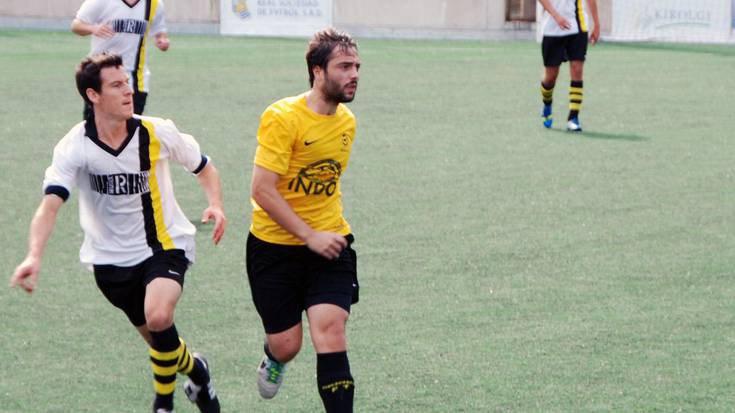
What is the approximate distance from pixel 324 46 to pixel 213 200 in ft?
→ 3.30

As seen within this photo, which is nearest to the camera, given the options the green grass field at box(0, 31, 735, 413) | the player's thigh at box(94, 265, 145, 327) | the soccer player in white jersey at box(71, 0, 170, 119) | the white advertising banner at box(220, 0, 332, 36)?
the player's thigh at box(94, 265, 145, 327)

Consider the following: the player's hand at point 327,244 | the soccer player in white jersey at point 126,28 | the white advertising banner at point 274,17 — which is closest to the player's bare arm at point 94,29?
the soccer player in white jersey at point 126,28

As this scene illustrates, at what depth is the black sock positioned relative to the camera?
6.37 meters

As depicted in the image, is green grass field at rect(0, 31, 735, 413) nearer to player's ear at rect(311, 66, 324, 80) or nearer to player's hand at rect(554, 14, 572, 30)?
player's hand at rect(554, 14, 572, 30)

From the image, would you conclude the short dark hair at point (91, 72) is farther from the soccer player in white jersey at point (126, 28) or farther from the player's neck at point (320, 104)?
the soccer player in white jersey at point (126, 28)

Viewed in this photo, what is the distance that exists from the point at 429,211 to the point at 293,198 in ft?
17.7

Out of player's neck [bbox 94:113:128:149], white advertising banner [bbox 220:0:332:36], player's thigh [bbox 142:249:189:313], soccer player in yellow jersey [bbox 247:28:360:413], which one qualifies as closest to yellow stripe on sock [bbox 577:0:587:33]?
soccer player in yellow jersey [bbox 247:28:360:413]

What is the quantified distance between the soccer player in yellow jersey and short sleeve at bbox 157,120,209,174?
425mm

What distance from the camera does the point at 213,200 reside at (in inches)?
276

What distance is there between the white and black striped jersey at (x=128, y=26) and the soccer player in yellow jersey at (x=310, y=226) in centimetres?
561

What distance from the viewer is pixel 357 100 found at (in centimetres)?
1947

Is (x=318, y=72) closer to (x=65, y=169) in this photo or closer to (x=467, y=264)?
(x=65, y=169)

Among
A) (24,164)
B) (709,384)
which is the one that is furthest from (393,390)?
(24,164)

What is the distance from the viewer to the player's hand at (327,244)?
255 inches
